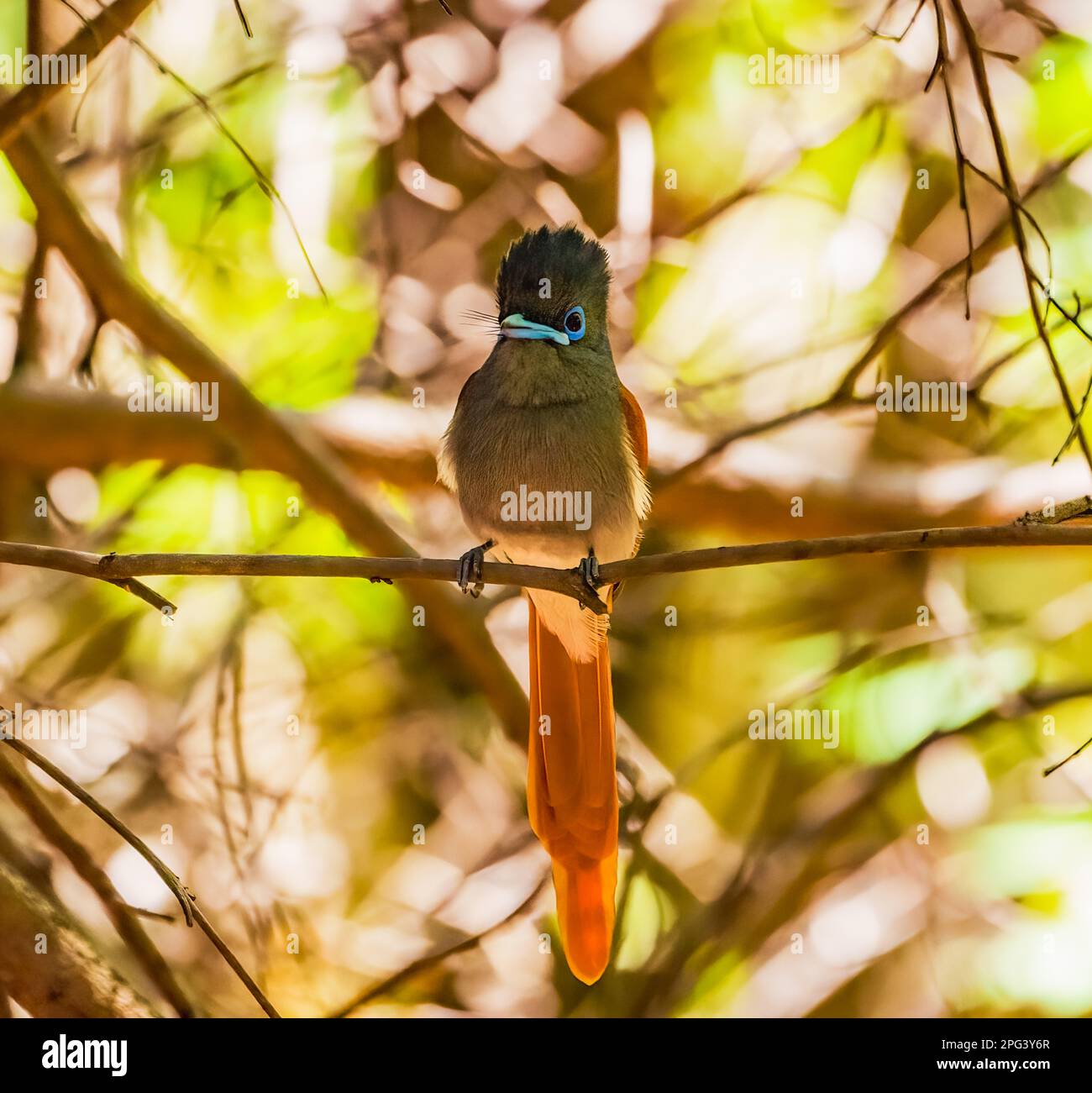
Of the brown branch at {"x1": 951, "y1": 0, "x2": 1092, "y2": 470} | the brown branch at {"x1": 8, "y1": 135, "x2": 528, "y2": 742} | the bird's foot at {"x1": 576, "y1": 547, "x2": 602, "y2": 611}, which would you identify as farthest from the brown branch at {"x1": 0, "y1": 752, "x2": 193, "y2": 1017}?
the brown branch at {"x1": 951, "y1": 0, "x2": 1092, "y2": 470}

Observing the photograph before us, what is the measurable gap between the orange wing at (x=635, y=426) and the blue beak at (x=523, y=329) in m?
0.28

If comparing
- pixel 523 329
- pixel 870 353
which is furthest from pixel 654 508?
pixel 523 329

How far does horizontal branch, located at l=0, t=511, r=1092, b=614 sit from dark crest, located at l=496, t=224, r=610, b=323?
644 millimetres

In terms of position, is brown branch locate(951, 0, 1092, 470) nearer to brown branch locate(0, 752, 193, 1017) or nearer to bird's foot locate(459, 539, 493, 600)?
bird's foot locate(459, 539, 493, 600)

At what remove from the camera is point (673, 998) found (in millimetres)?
2746

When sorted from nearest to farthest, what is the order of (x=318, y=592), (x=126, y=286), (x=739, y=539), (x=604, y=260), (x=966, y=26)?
(x=966, y=26), (x=604, y=260), (x=126, y=286), (x=739, y=539), (x=318, y=592)

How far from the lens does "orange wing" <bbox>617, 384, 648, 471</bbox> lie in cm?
232

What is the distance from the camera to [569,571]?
66.4 inches

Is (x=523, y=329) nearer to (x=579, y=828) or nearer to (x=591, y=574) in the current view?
(x=591, y=574)

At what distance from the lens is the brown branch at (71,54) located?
2122mm

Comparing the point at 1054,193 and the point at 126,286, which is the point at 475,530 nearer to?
the point at 126,286

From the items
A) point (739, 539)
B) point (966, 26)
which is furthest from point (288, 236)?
point (966, 26)

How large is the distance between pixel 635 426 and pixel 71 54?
1.50 meters

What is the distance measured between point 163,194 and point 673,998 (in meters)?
2.37
